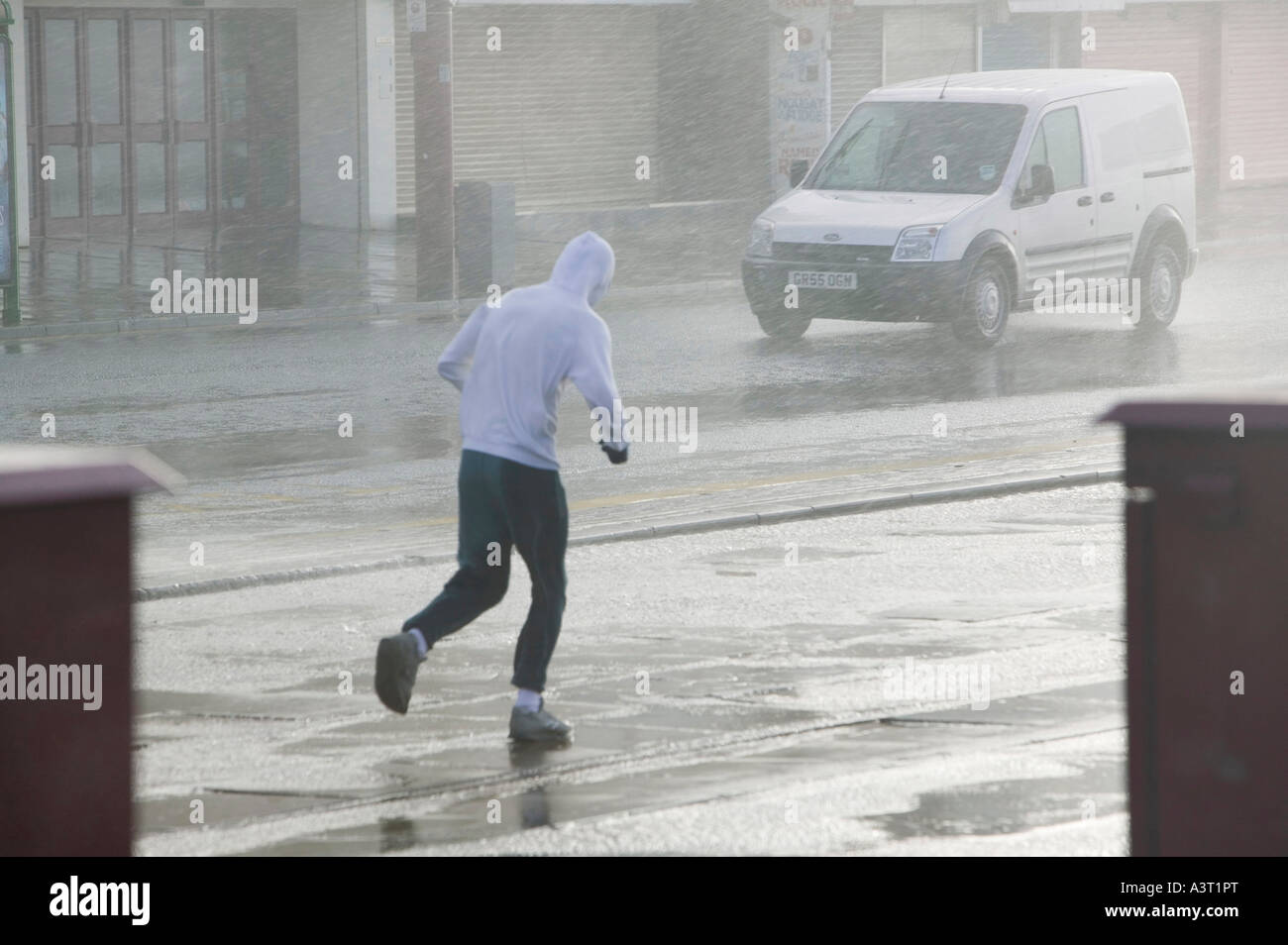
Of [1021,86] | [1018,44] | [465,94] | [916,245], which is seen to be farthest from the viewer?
[1018,44]

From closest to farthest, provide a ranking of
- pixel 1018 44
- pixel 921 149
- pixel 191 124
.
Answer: pixel 921 149
pixel 191 124
pixel 1018 44

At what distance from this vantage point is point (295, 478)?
12758 mm

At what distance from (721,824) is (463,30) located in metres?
25.1

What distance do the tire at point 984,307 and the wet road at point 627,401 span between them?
0.47ft

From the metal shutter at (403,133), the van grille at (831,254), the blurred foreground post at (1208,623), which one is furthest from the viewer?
the metal shutter at (403,133)

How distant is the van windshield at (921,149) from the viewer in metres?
18.5

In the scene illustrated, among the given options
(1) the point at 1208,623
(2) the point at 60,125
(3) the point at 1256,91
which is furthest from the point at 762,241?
(3) the point at 1256,91

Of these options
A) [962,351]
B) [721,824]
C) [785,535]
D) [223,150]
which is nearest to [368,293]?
[962,351]

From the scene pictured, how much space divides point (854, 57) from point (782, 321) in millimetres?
15782

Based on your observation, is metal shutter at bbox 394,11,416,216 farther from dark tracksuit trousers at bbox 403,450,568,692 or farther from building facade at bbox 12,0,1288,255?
dark tracksuit trousers at bbox 403,450,568,692

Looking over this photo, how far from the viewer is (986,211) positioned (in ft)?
59.2

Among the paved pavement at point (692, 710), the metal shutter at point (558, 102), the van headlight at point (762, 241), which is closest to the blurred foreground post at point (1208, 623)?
the paved pavement at point (692, 710)

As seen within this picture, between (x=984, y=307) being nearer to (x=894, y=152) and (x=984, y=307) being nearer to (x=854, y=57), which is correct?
(x=894, y=152)

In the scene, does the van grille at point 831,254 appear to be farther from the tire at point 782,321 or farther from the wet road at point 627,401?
the wet road at point 627,401
